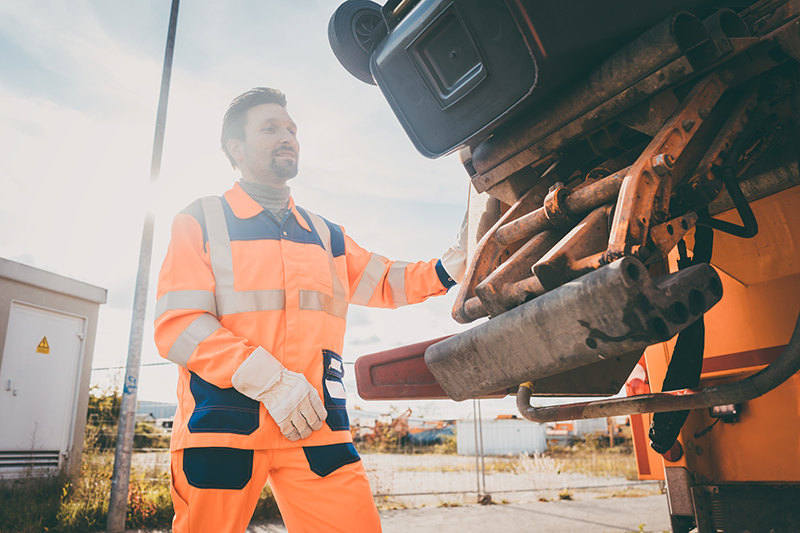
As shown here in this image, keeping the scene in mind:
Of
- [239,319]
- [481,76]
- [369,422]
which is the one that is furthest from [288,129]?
[369,422]

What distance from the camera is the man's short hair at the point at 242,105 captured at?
2.50 meters

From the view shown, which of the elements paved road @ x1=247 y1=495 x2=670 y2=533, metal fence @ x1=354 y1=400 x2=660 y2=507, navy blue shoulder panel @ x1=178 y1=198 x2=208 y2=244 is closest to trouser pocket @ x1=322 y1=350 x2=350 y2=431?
navy blue shoulder panel @ x1=178 y1=198 x2=208 y2=244

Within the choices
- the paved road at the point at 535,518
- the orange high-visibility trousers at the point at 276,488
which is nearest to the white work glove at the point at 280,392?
the orange high-visibility trousers at the point at 276,488

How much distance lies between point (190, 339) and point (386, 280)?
98 centimetres

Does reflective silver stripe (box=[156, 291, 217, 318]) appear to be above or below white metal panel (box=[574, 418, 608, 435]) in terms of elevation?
above

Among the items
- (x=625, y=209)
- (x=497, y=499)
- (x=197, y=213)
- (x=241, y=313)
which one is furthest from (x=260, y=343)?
(x=497, y=499)

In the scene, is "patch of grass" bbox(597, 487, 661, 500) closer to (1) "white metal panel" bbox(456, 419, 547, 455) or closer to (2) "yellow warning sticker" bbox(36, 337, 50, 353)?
(1) "white metal panel" bbox(456, 419, 547, 455)

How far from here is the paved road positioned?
4934 millimetres

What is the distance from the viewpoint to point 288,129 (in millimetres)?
2486

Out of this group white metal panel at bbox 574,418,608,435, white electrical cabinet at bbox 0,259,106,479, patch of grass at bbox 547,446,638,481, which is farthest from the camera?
white metal panel at bbox 574,418,608,435

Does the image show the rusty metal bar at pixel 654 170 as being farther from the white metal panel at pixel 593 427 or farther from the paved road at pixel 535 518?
the white metal panel at pixel 593 427

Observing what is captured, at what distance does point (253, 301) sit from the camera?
2.10m

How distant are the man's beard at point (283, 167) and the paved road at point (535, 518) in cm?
364

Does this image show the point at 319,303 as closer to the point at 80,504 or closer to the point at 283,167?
the point at 283,167
